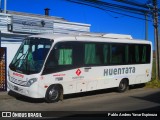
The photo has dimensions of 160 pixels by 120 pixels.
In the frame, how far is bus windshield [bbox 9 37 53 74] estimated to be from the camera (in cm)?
1427

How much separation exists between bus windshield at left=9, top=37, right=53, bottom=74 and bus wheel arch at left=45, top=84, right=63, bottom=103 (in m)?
1.07

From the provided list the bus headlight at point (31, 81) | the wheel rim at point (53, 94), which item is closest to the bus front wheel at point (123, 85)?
the wheel rim at point (53, 94)

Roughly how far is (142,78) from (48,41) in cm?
743

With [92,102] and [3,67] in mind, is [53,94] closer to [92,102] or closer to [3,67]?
[92,102]

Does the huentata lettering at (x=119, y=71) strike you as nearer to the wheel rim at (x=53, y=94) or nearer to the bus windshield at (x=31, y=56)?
the wheel rim at (x=53, y=94)

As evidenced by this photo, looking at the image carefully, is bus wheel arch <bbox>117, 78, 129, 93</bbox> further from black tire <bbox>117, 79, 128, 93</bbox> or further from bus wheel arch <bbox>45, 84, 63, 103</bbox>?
bus wheel arch <bbox>45, 84, 63, 103</bbox>

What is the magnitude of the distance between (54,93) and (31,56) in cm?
183

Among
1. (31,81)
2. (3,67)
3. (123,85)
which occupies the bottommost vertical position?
(123,85)

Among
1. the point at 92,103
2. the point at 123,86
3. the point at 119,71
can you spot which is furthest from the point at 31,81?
the point at 123,86

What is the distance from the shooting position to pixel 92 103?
1476 cm

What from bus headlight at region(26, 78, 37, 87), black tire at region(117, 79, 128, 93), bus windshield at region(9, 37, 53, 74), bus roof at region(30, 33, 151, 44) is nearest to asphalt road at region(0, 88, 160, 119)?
black tire at region(117, 79, 128, 93)

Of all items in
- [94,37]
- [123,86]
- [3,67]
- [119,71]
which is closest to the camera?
[94,37]

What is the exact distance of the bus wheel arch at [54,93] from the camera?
14.5 meters

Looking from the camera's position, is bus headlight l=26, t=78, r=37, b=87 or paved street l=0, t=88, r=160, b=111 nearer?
paved street l=0, t=88, r=160, b=111
